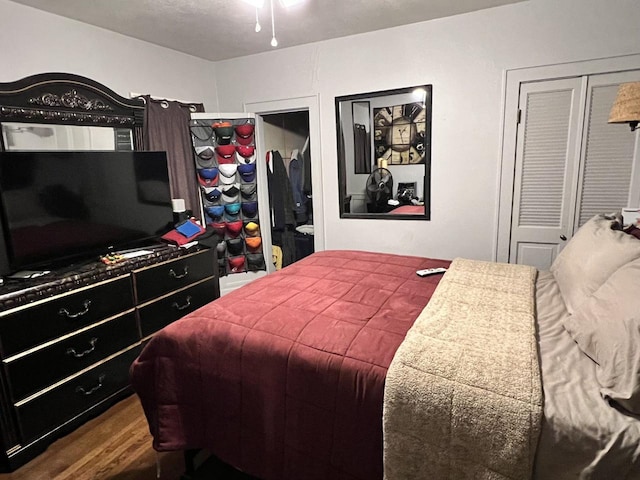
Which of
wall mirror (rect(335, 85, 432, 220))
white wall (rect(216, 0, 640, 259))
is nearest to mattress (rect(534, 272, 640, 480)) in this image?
white wall (rect(216, 0, 640, 259))

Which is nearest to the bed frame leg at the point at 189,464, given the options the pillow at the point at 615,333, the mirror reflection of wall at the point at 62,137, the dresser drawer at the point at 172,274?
the dresser drawer at the point at 172,274

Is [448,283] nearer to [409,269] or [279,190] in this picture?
[409,269]

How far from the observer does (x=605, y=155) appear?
264cm

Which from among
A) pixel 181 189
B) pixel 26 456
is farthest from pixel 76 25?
pixel 26 456

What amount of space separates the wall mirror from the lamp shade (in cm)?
146

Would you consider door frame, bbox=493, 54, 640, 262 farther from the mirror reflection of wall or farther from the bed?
the mirror reflection of wall

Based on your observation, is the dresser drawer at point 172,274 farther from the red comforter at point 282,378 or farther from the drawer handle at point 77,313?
the red comforter at point 282,378

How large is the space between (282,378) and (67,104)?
8.24 feet

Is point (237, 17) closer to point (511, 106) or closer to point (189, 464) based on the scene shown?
point (511, 106)

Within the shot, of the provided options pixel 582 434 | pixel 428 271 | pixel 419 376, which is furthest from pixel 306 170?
pixel 582 434

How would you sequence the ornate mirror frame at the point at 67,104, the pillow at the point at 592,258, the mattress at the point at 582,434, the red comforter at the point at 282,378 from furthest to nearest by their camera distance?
the ornate mirror frame at the point at 67,104
the pillow at the point at 592,258
the red comforter at the point at 282,378
the mattress at the point at 582,434

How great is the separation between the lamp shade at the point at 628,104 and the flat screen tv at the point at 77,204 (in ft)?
9.85

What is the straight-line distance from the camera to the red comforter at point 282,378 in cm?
129

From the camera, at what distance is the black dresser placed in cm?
186
